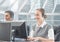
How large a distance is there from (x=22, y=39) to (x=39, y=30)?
454mm

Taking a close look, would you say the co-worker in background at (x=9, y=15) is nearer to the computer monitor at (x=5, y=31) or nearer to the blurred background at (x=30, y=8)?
the blurred background at (x=30, y=8)

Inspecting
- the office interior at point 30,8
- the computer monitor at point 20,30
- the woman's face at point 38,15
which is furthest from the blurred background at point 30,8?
the computer monitor at point 20,30

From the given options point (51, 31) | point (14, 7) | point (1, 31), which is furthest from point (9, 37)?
point (14, 7)

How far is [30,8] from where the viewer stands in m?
2.56

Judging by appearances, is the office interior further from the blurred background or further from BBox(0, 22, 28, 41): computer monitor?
BBox(0, 22, 28, 41): computer monitor

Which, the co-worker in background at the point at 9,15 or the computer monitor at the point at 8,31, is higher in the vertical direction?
the co-worker in background at the point at 9,15

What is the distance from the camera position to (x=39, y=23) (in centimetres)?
226

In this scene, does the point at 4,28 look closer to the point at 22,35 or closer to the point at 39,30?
the point at 22,35

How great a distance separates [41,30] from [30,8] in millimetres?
616

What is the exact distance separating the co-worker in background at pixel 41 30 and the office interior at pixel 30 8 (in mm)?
146

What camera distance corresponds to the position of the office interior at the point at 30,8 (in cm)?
252

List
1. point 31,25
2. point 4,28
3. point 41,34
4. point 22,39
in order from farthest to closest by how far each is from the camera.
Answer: point 31,25
point 41,34
point 22,39
point 4,28

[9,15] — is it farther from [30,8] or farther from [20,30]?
[20,30]

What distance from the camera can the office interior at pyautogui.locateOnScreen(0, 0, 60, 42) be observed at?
2.52 meters
